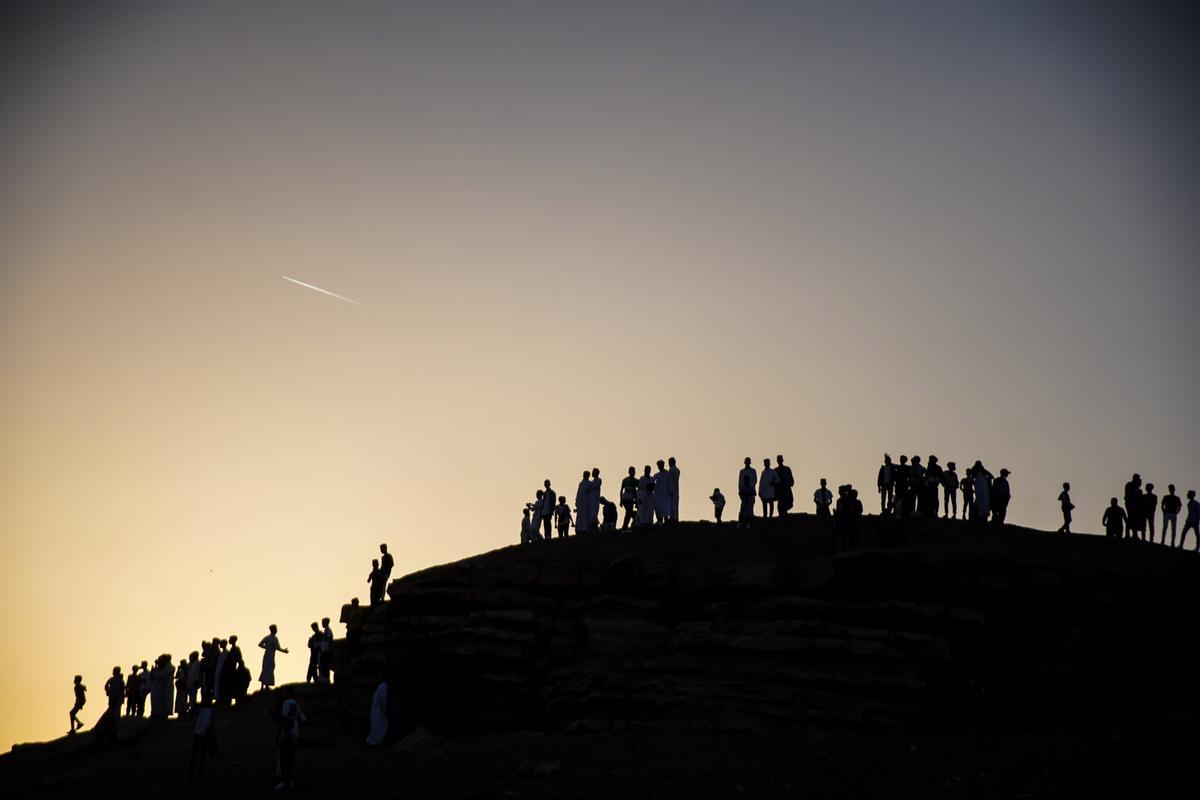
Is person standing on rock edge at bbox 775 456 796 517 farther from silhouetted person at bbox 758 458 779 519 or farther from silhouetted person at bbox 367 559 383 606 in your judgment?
silhouetted person at bbox 367 559 383 606

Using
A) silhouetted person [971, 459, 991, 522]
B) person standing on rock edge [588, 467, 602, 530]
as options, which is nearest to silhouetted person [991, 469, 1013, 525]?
silhouetted person [971, 459, 991, 522]

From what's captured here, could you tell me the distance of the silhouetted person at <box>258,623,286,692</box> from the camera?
33438 millimetres

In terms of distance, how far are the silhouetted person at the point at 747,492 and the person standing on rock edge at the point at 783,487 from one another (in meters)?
0.78

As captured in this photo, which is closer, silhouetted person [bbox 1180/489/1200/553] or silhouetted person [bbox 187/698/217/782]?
silhouetted person [bbox 187/698/217/782]

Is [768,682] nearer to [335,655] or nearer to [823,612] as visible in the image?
[823,612]

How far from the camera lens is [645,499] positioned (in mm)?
33312

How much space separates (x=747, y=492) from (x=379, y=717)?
41.6 ft

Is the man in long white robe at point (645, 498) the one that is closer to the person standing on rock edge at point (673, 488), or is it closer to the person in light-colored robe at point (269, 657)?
the person standing on rock edge at point (673, 488)

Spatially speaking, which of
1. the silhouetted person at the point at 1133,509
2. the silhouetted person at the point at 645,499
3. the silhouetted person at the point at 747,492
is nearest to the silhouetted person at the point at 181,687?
the silhouetted person at the point at 645,499

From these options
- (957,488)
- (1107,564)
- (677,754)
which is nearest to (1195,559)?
(1107,564)

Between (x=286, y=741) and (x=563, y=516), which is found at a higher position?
(x=563, y=516)

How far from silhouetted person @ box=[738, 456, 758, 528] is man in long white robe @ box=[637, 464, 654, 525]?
2.72 meters

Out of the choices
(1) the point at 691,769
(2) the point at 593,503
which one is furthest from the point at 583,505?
(1) the point at 691,769

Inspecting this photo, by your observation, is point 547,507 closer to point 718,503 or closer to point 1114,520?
point 718,503
